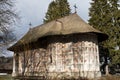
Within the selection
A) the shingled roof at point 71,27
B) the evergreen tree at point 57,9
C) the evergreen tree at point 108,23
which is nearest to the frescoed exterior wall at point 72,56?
the shingled roof at point 71,27

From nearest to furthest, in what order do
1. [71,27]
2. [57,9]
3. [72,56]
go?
A: [72,56], [71,27], [57,9]

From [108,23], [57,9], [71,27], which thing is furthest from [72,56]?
[57,9]

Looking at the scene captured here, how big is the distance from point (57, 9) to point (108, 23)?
36.6 feet

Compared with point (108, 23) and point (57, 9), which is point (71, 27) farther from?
point (57, 9)

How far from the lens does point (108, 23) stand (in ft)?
123

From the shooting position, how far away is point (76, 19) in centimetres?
3033

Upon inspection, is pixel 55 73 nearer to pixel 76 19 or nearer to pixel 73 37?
pixel 73 37

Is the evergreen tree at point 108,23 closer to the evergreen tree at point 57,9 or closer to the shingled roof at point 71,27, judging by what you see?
the shingled roof at point 71,27

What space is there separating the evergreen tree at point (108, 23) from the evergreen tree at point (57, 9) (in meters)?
6.45

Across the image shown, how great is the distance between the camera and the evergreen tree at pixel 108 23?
3591cm

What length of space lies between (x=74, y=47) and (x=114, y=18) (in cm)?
1250

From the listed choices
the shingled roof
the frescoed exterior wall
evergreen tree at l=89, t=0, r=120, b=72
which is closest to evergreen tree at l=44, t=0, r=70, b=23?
evergreen tree at l=89, t=0, r=120, b=72

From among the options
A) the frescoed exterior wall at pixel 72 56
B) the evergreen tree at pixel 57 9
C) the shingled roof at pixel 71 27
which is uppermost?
the evergreen tree at pixel 57 9

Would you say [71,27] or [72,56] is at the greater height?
[71,27]
